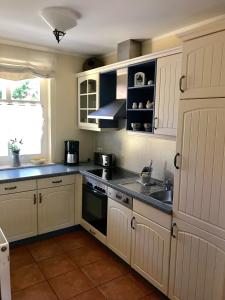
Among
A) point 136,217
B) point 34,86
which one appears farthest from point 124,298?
point 34,86

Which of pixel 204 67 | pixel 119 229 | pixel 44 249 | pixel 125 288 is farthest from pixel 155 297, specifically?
pixel 204 67

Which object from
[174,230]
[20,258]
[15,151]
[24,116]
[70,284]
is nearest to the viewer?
[174,230]

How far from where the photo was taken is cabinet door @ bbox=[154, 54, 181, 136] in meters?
2.12

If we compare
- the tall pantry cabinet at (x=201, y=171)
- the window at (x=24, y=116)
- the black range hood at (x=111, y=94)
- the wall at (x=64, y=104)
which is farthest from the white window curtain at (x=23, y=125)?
the tall pantry cabinet at (x=201, y=171)

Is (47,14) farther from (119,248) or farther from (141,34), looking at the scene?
(119,248)

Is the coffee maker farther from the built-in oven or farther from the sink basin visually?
the sink basin

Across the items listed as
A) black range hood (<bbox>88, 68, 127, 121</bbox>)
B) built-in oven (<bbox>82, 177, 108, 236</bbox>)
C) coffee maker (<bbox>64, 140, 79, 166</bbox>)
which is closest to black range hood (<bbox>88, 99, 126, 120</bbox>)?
black range hood (<bbox>88, 68, 127, 121</bbox>)

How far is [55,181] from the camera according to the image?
303cm

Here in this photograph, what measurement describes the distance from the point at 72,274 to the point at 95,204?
0.78 m

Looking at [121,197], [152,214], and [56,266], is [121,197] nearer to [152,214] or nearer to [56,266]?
[152,214]

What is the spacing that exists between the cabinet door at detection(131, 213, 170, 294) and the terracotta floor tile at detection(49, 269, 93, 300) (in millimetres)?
489

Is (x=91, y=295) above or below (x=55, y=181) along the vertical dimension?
below

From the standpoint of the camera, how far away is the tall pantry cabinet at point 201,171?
5.12 feet

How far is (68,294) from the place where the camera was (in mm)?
2168
